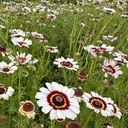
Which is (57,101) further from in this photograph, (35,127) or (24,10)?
(24,10)

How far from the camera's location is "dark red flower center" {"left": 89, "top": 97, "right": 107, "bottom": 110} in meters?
0.94

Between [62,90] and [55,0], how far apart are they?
231 inches

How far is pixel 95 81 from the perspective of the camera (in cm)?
161

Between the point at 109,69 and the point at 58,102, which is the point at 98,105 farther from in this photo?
the point at 109,69

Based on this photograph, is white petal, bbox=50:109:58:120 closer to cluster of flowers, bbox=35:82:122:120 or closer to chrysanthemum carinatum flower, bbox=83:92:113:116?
A: cluster of flowers, bbox=35:82:122:120

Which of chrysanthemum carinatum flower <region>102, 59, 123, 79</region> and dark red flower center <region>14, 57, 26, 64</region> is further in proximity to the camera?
chrysanthemum carinatum flower <region>102, 59, 123, 79</region>

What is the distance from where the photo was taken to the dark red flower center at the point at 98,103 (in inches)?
37.1

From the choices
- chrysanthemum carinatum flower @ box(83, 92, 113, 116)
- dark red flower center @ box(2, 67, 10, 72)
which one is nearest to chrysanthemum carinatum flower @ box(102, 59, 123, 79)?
chrysanthemum carinatum flower @ box(83, 92, 113, 116)

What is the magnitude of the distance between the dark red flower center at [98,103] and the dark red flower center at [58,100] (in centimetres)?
12

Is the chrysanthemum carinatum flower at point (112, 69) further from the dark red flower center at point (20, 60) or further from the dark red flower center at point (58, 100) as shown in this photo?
the dark red flower center at point (58, 100)

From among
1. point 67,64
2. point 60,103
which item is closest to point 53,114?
point 60,103

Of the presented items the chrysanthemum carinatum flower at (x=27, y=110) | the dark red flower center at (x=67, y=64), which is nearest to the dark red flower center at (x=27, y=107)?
the chrysanthemum carinatum flower at (x=27, y=110)

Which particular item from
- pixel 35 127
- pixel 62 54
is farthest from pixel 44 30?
pixel 35 127

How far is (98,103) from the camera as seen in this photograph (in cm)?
96
